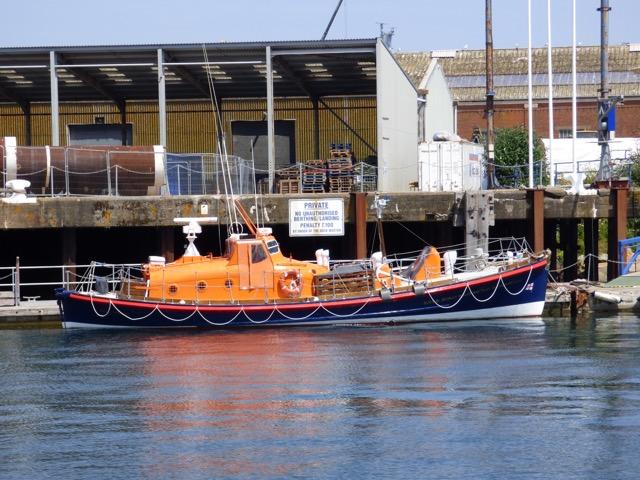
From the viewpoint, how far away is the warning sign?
110 feet

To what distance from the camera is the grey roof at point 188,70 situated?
1468 inches

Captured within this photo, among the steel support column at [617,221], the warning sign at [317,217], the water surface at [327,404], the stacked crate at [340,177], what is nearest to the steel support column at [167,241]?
the warning sign at [317,217]

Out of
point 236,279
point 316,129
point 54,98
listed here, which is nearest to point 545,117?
point 316,129

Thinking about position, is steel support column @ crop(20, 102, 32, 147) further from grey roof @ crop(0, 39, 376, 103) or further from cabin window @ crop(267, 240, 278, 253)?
cabin window @ crop(267, 240, 278, 253)

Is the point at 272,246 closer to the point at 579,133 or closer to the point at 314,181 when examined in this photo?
the point at 314,181

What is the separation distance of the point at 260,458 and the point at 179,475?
4.33 ft

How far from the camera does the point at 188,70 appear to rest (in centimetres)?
4038

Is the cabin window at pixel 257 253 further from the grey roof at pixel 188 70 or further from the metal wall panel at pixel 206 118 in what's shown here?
the metal wall panel at pixel 206 118

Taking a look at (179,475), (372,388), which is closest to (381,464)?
(179,475)

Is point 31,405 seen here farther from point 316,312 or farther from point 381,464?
point 316,312

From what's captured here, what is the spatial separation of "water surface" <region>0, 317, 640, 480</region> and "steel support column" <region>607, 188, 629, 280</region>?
4.10 meters

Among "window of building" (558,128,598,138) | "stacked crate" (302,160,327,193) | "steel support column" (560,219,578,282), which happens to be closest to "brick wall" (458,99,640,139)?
"window of building" (558,128,598,138)

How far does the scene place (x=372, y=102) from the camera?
46531mm

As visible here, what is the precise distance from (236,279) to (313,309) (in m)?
2.00
